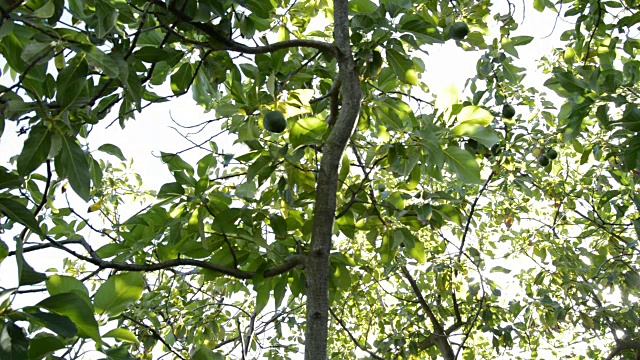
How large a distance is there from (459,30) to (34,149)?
1.47 metres

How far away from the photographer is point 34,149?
3.67 feet

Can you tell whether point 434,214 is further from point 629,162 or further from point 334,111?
point 629,162

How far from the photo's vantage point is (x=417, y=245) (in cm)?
179

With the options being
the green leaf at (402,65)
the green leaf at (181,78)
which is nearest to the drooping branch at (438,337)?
the green leaf at (402,65)

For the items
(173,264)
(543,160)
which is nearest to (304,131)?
(173,264)

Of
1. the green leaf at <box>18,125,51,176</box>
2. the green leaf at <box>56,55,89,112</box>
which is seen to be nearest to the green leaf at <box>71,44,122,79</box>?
the green leaf at <box>56,55,89,112</box>

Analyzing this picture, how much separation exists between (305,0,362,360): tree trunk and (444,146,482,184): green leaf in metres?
0.32

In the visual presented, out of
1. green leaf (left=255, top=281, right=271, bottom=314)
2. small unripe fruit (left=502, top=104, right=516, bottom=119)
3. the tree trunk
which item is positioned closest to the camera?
A: the tree trunk

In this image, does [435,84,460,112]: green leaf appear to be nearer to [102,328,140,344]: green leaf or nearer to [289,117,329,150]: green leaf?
[289,117,329,150]: green leaf

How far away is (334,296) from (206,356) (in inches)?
27.5

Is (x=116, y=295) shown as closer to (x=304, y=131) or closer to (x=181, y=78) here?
(x=304, y=131)

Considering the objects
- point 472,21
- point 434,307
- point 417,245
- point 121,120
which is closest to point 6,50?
point 121,120

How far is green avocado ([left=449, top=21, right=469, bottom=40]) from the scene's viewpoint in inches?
75.9

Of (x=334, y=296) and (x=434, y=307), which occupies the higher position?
(x=434, y=307)
